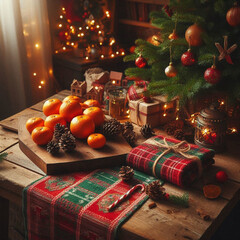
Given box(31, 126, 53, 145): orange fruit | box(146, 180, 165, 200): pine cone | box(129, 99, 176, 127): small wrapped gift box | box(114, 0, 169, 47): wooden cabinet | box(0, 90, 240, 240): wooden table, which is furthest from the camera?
box(114, 0, 169, 47): wooden cabinet

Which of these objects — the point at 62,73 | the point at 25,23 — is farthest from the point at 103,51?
the point at 25,23

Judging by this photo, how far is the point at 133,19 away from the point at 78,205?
2.42 m

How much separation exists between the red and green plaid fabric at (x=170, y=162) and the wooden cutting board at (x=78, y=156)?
7 cm

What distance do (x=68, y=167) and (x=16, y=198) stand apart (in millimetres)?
215

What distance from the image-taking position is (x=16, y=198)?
125cm

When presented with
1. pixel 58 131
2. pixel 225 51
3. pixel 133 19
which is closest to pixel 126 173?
pixel 58 131

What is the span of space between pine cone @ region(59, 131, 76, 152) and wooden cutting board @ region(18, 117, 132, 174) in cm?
2

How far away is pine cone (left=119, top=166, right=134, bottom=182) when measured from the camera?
47.5 inches

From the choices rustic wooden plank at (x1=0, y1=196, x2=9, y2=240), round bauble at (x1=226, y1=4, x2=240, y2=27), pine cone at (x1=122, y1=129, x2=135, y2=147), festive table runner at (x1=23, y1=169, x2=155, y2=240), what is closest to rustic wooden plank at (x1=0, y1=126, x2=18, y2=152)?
rustic wooden plank at (x1=0, y1=196, x2=9, y2=240)

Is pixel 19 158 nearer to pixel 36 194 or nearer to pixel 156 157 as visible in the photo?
pixel 36 194

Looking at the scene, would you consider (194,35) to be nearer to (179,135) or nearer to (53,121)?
(179,135)

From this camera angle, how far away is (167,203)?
3.67 feet

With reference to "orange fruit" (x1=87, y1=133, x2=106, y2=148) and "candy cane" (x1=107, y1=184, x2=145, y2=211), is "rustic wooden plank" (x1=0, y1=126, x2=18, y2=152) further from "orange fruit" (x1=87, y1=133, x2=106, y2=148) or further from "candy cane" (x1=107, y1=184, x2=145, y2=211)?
"candy cane" (x1=107, y1=184, x2=145, y2=211)

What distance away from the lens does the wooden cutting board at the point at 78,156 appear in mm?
1260
